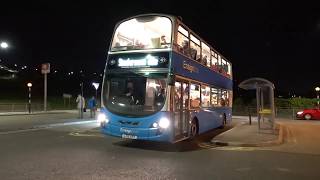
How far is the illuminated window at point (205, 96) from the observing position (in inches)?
680

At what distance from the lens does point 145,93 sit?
13.6m

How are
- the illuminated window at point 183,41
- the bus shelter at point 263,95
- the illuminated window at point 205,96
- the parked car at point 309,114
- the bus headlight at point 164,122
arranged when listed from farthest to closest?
the parked car at point 309,114 → the bus shelter at point 263,95 → the illuminated window at point 205,96 → the illuminated window at point 183,41 → the bus headlight at point 164,122

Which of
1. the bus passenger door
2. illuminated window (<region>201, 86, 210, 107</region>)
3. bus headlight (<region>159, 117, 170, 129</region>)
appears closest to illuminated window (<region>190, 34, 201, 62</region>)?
illuminated window (<region>201, 86, 210, 107</region>)

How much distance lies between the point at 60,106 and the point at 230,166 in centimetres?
4877

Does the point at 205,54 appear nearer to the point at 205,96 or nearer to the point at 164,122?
the point at 205,96

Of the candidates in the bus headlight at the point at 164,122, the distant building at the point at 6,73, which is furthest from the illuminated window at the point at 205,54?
the distant building at the point at 6,73

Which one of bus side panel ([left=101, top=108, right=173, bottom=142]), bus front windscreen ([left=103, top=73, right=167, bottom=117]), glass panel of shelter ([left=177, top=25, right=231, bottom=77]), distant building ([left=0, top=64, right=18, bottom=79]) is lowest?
bus side panel ([left=101, top=108, right=173, bottom=142])

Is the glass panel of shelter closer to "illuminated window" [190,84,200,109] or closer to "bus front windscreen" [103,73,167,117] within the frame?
"illuminated window" [190,84,200,109]

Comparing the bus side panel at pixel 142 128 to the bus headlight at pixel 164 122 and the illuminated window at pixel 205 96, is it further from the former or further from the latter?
the illuminated window at pixel 205 96

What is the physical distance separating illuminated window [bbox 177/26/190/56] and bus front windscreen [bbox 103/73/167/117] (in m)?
1.71

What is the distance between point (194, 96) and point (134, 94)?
10.3 feet

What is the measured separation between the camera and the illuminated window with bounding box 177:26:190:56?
1446cm

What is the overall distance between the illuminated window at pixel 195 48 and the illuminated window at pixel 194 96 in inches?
46.4

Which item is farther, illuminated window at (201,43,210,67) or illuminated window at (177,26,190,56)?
illuminated window at (201,43,210,67)
